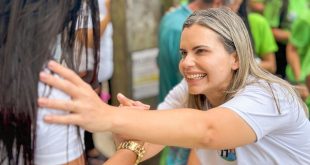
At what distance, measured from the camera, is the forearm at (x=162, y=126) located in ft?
3.58

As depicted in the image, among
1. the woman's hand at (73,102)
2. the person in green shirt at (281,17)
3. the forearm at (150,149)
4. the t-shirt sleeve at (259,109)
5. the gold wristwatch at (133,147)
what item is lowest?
the forearm at (150,149)

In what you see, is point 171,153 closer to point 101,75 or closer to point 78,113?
point 101,75

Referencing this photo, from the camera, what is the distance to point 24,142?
101 cm

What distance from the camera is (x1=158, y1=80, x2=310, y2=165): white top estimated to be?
1.33m

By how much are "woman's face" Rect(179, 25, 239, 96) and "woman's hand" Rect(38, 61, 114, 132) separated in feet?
1.93

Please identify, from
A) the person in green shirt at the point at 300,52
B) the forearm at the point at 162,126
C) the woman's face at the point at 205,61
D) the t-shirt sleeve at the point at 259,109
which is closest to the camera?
the forearm at the point at 162,126

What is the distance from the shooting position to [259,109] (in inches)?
52.8

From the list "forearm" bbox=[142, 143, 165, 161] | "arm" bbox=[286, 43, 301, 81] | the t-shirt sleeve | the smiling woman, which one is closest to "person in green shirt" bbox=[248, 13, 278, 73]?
"arm" bbox=[286, 43, 301, 81]

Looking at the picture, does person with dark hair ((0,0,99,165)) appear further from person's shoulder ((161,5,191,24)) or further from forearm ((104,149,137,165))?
person's shoulder ((161,5,191,24))

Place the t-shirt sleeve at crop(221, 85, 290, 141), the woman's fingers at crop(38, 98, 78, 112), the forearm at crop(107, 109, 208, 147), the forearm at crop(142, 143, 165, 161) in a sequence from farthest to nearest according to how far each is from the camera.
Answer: the forearm at crop(142, 143, 165, 161), the t-shirt sleeve at crop(221, 85, 290, 141), the forearm at crop(107, 109, 208, 147), the woman's fingers at crop(38, 98, 78, 112)

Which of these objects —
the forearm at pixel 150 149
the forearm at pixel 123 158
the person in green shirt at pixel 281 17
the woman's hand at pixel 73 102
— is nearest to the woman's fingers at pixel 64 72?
the woman's hand at pixel 73 102

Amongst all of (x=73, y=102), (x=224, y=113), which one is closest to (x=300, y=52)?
(x=224, y=113)

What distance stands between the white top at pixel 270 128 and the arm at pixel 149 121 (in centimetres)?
5

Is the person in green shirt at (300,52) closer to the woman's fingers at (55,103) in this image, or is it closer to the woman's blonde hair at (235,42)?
the woman's blonde hair at (235,42)
